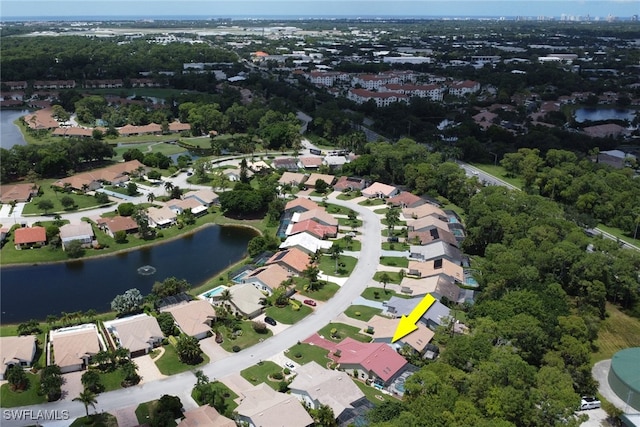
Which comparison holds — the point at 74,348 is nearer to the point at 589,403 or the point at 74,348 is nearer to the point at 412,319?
the point at 412,319

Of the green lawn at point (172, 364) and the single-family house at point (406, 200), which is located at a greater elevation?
the single-family house at point (406, 200)

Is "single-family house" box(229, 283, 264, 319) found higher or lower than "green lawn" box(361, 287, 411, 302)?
higher

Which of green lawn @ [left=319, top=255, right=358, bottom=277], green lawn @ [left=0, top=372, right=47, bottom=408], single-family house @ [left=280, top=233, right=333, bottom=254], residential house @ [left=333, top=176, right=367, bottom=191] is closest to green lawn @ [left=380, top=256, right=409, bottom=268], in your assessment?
green lawn @ [left=319, top=255, right=358, bottom=277]

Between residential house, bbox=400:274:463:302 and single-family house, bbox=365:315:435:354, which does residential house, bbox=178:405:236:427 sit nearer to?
single-family house, bbox=365:315:435:354

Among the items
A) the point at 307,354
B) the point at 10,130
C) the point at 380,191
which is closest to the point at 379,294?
the point at 307,354

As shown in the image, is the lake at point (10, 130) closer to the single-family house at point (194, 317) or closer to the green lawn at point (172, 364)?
the single-family house at point (194, 317)

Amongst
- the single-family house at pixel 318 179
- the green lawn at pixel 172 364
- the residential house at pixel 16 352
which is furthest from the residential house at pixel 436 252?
the residential house at pixel 16 352

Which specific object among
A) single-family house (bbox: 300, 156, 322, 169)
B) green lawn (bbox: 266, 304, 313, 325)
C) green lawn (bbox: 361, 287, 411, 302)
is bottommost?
green lawn (bbox: 361, 287, 411, 302)
